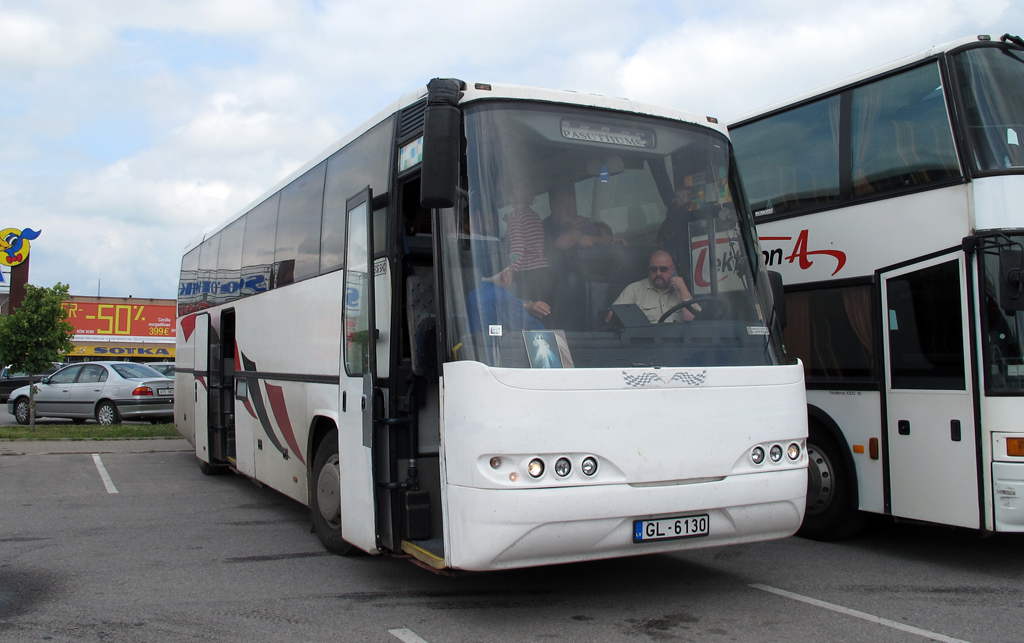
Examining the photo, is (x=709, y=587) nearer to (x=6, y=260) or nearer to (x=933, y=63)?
→ (x=933, y=63)

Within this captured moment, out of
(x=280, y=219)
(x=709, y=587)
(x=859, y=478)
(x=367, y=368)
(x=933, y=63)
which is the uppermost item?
(x=933, y=63)

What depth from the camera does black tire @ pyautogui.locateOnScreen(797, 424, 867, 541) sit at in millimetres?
7480

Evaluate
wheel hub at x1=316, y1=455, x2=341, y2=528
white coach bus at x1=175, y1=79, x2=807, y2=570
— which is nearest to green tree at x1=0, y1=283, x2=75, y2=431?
wheel hub at x1=316, y1=455, x2=341, y2=528

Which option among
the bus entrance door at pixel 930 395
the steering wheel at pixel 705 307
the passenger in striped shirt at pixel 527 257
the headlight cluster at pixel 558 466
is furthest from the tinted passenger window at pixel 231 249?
the bus entrance door at pixel 930 395

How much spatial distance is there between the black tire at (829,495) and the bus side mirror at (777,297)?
193 cm

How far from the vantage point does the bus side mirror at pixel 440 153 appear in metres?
4.91

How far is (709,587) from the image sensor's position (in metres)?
6.04

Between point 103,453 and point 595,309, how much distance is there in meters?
12.2

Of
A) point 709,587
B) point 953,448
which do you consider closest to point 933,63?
point 953,448

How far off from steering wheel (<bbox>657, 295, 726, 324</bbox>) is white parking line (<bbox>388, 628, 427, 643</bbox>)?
238 centimetres

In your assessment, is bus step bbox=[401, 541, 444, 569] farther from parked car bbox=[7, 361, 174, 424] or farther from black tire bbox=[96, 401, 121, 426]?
black tire bbox=[96, 401, 121, 426]

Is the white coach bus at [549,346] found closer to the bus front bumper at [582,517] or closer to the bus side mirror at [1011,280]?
the bus front bumper at [582,517]

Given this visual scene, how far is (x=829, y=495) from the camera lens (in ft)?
25.0

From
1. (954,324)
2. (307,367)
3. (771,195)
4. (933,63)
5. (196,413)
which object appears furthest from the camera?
(196,413)
